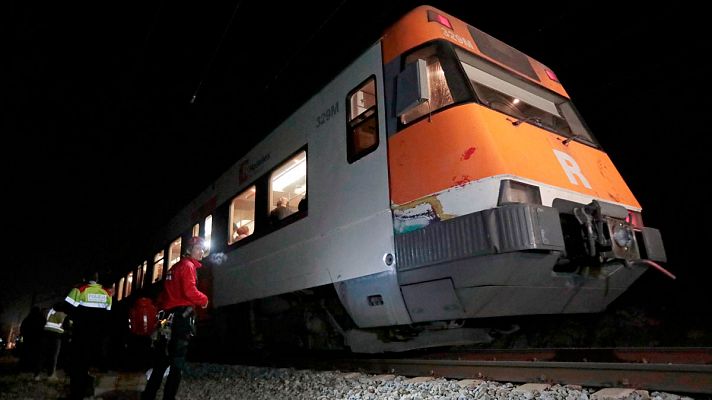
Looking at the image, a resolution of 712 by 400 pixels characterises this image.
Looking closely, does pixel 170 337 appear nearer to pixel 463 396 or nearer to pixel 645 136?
pixel 463 396

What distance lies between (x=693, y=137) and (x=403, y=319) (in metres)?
6.87

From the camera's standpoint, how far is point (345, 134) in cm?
456

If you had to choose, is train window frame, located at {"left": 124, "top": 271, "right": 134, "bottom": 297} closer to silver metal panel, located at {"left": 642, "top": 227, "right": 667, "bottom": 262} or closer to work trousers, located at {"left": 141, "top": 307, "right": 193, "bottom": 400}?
work trousers, located at {"left": 141, "top": 307, "right": 193, "bottom": 400}

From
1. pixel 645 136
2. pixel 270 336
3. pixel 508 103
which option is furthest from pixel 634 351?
pixel 645 136

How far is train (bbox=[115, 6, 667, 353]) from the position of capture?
10.6 ft

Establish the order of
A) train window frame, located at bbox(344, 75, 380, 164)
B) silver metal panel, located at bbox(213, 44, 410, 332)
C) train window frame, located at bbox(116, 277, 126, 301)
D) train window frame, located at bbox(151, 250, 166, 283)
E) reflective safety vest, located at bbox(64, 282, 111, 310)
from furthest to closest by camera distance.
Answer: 1. train window frame, located at bbox(116, 277, 126, 301)
2. train window frame, located at bbox(151, 250, 166, 283)
3. reflective safety vest, located at bbox(64, 282, 111, 310)
4. train window frame, located at bbox(344, 75, 380, 164)
5. silver metal panel, located at bbox(213, 44, 410, 332)

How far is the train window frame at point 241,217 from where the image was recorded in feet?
20.7

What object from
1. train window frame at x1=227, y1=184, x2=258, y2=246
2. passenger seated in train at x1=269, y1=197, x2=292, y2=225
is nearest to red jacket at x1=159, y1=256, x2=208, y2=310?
passenger seated in train at x1=269, y1=197, x2=292, y2=225

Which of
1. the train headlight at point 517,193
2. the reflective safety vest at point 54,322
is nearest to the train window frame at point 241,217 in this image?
the reflective safety vest at point 54,322

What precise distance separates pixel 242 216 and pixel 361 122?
3187 mm

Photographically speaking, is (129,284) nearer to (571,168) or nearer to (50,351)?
(50,351)

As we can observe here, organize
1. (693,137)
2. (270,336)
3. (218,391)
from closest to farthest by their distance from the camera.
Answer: (218,391)
(270,336)
(693,137)

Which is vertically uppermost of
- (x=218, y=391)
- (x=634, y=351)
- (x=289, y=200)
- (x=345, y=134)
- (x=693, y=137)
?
(x=693, y=137)

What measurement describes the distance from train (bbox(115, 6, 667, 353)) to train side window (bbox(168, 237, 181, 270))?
15.8 ft
